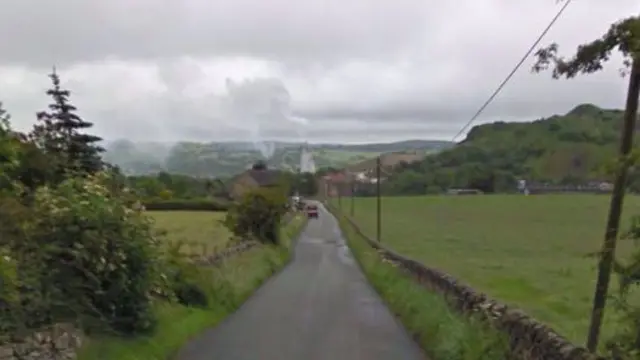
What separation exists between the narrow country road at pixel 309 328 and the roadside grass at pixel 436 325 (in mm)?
305

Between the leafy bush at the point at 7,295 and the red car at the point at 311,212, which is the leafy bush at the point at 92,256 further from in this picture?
the red car at the point at 311,212

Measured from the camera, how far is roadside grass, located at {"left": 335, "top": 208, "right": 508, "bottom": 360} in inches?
463

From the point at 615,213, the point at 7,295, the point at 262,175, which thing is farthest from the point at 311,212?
the point at 615,213

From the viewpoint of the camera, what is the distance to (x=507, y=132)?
161ft

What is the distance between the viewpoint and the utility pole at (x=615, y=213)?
312 inches

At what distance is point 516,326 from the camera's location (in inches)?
428

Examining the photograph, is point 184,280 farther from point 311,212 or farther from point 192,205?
point 311,212

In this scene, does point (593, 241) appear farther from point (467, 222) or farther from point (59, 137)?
point (59, 137)

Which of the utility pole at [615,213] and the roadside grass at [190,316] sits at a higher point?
the utility pole at [615,213]

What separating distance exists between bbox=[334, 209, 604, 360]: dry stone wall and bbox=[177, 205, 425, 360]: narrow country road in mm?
1188

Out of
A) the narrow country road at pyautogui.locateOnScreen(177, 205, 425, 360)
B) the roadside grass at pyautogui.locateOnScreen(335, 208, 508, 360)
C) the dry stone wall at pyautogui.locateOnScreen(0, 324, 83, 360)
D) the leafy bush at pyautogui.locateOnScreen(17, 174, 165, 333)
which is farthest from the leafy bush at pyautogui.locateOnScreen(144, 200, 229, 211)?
the dry stone wall at pyautogui.locateOnScreen(0, 324, 83, 360)

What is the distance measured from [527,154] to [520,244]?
5.54 m

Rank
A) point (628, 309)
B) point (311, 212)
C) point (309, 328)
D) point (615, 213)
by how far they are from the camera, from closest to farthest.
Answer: point (628, 309)
point (615, 213)
point (309, 328)
point (311, 212)

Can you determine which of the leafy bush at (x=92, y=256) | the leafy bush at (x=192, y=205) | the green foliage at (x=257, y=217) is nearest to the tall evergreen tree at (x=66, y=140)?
the leafy bush at (x=92, y=256)
